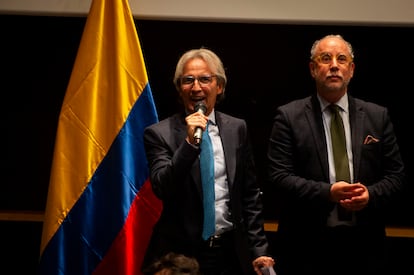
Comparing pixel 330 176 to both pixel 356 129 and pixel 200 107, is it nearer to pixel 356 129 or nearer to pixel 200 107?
pixel 356 129

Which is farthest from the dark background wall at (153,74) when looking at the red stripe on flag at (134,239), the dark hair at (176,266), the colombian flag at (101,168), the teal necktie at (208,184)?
the dark hair at (176,266)

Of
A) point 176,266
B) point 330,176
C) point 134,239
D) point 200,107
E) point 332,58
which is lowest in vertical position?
point 134,239

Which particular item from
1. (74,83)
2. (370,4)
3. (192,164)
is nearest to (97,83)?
(74,83)

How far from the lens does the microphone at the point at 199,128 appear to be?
2.09 meters

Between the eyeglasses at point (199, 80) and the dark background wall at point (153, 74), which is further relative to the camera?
the dark background wall at point (153, 74)

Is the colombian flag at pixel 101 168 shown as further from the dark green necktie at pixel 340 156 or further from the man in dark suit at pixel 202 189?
the dark green necktie at pixel 340 156

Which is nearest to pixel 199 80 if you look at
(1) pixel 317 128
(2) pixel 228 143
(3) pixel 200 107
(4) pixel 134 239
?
(3) pixel 200 107

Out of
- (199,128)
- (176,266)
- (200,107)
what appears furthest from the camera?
(200,107)

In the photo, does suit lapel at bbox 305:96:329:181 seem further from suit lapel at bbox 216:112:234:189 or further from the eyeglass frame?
the eyeglass frame

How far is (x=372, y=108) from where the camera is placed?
2570 millimetres

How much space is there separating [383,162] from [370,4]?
1112 millimetres

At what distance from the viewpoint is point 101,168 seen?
9.60 feet

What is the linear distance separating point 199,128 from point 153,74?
1.80 meters

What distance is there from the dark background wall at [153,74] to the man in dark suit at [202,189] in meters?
1.37
